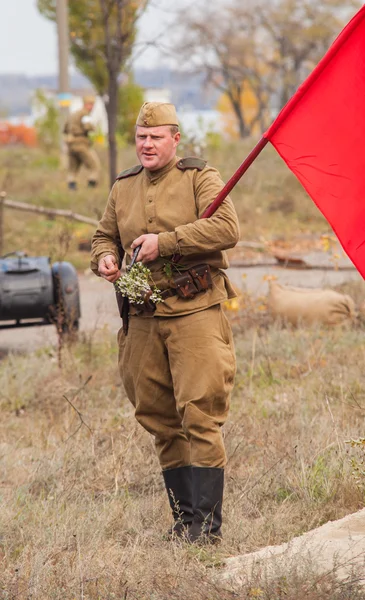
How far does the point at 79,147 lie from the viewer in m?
20.7

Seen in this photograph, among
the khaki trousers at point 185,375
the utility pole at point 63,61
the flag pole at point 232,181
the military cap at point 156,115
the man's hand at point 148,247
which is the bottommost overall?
the khaki trousers at point 185,375

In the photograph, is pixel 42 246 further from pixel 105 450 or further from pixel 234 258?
pixel 105 450

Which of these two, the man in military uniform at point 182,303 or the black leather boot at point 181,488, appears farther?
the black leather boot at point 181,488

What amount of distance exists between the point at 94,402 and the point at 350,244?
3246 mm

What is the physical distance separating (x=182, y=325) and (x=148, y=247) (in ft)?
1.21

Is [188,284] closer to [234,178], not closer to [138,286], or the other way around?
[138,286]

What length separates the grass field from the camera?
3947mm

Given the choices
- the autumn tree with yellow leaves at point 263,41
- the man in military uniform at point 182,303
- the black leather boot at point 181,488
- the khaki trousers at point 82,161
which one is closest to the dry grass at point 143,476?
the black leather boot at point 181,488

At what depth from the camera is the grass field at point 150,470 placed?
395 cm

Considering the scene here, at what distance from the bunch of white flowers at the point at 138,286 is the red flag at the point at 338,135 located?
77 centimetres

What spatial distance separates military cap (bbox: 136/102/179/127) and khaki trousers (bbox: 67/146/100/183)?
16049 mm

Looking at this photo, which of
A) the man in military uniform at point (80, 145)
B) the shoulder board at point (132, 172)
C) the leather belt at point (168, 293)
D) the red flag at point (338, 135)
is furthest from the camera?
the man in military uniform at point (80, 145)

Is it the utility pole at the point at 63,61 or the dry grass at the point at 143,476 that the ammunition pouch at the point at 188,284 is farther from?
the utility pole at the point at 63,61

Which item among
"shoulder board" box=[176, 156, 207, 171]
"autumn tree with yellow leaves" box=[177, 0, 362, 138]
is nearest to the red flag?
"shoulder board" box=[176, 156, 207, 171]
